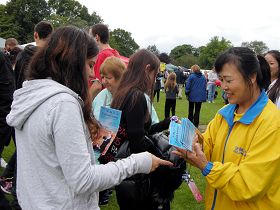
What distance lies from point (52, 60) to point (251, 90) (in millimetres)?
1303

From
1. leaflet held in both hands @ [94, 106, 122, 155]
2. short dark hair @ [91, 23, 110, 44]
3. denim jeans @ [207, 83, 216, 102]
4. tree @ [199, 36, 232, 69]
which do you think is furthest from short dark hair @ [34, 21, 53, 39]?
tree @ [199, 36, 232, 69]

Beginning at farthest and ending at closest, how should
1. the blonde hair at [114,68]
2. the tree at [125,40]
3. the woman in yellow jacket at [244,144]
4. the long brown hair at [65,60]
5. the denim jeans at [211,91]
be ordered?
the tree at [125,40]
the denim jeans at [211,91]
the blonde hair at [114,68]
the woman in yellow jacket at [244,144]
the long brown hair at [65,60]

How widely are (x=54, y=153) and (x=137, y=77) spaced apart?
5.01ft

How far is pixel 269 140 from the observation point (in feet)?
6.70

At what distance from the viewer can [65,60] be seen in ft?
5.61

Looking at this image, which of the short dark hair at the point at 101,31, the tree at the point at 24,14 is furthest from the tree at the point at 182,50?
the short dark hair at the point at 101,31

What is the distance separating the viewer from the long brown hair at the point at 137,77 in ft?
9.74

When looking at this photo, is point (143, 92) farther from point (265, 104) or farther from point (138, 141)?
point (265, 104)

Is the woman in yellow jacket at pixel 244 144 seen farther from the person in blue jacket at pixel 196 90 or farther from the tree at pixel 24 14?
the tree at pixel 24 14

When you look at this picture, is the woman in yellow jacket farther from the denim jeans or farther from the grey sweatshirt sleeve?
the denim jeans

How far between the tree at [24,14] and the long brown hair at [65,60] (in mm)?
63578

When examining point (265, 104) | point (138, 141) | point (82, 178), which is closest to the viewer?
point (82, 178)

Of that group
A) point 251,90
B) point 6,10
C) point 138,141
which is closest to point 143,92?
point 138,141

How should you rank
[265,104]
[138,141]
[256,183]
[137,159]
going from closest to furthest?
[137,159]
[256,183]
[265,104]
[138,141]
